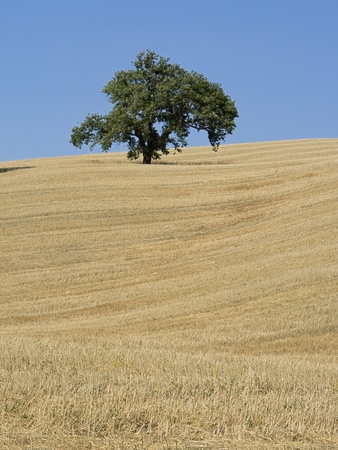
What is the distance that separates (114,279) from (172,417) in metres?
18.5

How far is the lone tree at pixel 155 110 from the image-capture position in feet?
174

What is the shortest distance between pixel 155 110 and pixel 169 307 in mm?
34145

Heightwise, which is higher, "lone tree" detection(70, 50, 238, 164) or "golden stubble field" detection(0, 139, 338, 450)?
"lone tree" detection(70, 50, 238, 164)

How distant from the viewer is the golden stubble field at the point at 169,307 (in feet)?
23.4

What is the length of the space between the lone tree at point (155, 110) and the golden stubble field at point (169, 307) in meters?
7.18

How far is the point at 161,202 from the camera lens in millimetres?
35000

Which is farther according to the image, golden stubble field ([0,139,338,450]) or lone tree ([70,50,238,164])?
lone tree ([70,50,238,164])

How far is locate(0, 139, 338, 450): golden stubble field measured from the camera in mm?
7145

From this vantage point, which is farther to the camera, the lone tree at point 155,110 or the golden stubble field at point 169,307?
the lone tree at point 155,110

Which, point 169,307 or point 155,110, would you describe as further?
point 155,110

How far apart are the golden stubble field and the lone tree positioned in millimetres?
7183

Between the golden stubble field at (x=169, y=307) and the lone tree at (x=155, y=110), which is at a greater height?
the lone tree at (x=155, y=110)

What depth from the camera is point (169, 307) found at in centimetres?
2064

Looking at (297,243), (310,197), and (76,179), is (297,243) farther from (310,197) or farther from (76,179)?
(76,179)
